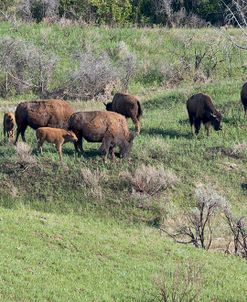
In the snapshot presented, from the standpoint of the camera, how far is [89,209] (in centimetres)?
2047

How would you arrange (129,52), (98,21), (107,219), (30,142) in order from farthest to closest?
(98,21), (129,52), (30,142), (107,219)

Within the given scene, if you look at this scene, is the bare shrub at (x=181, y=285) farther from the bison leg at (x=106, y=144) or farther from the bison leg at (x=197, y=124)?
the bison leg at (x=197, y=124)

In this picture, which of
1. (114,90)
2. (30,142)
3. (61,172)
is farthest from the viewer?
(114,90)

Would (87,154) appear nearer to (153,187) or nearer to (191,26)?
(153,187)

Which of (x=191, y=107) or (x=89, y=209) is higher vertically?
(x=191, y=107)

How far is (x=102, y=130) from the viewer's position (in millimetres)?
22078

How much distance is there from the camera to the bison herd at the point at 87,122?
2203cm

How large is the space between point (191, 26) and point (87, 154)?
2740 centimetres

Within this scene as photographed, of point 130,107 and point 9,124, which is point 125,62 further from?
point 9,124

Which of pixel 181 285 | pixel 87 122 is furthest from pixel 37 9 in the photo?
pixel 181 285

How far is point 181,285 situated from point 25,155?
8634 mm

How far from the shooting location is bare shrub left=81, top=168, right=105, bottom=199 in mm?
20859

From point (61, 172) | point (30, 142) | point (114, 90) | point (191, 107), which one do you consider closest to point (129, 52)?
point (114, 90)

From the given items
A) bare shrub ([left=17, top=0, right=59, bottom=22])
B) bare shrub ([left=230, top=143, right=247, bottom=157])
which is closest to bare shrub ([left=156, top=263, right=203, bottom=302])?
bare shrub ([left=230, top=143, right=247, bottom=157])
